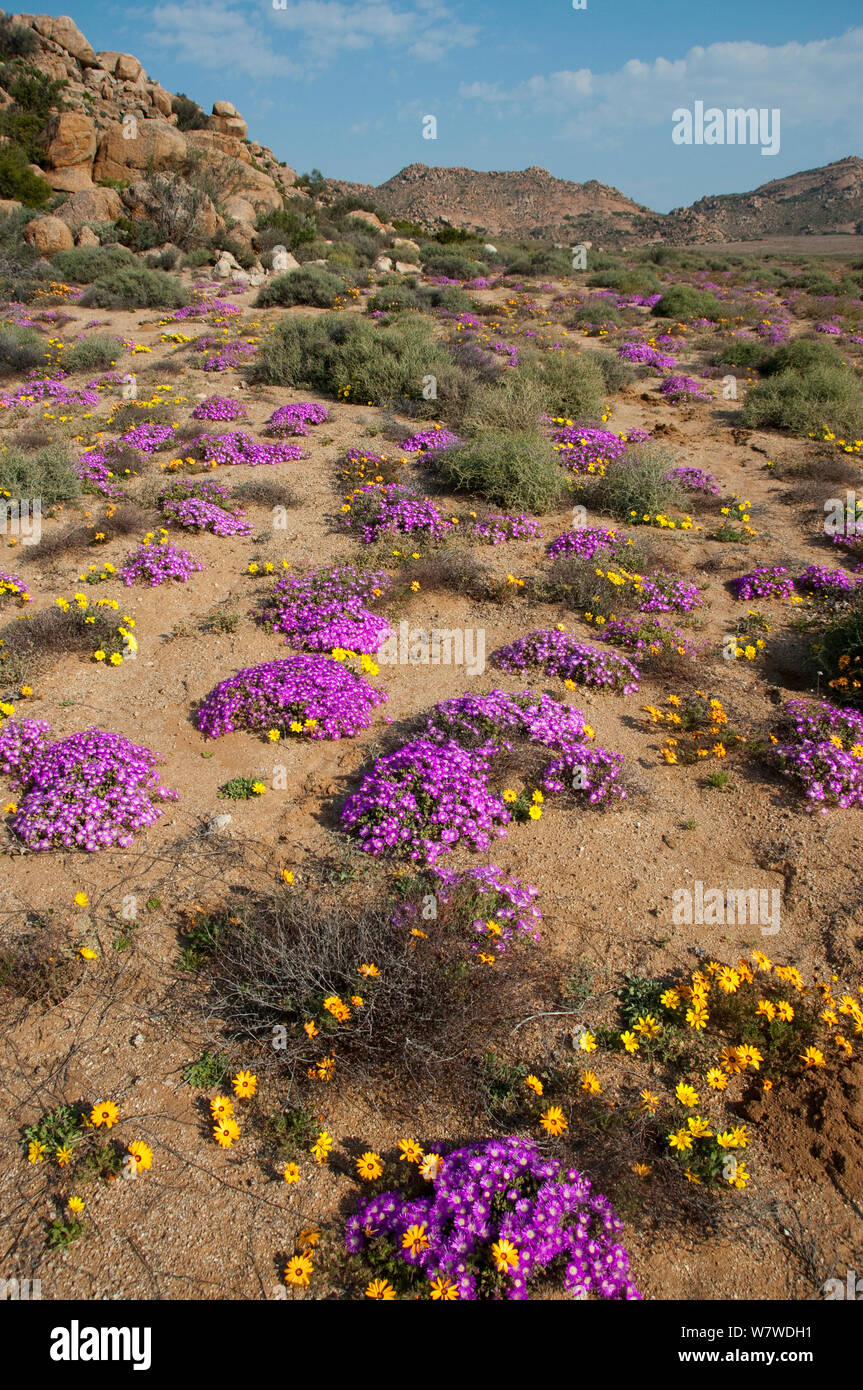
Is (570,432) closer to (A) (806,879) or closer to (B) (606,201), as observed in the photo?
(A) (806,879)

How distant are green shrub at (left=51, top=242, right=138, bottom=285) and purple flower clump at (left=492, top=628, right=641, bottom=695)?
20816mm

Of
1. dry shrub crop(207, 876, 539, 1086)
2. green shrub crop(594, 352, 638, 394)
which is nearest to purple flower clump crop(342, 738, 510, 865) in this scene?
dry shrub crop(207, 876, 539, 1086)

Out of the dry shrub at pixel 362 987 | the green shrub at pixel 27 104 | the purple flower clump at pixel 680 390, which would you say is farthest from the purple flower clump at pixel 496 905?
the green shrub at pixel 27 104

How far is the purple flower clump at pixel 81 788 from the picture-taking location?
4918mm

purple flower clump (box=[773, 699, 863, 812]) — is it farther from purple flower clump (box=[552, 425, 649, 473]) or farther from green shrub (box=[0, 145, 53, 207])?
green shrub (box=[0, 145, 53, 207])

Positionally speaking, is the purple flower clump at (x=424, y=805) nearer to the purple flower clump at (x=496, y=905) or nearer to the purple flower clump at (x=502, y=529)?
the purple flower clump at (x=496, y=905)

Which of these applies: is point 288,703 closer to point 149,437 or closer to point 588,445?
point 149,437

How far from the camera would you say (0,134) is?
27547mm

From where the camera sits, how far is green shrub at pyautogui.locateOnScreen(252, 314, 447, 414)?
1338 centimetres

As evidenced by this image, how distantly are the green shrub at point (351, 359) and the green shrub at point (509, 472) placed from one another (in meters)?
2.98

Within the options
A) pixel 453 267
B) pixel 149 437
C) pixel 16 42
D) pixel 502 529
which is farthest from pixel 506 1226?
pixel 16 42

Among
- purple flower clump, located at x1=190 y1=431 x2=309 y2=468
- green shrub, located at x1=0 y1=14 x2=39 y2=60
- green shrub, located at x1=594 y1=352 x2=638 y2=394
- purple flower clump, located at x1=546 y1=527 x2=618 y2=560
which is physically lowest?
purple flower clump, located at x1=546 y1=527 x2=618 y2=560
